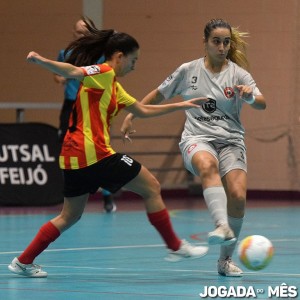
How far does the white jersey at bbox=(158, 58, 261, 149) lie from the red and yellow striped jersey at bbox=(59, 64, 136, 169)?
2.36 feet

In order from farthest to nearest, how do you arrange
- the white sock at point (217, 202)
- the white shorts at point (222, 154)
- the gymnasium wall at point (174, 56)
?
the gymnasium wall at point (174, 56)
the white shorts at point (222, 154)
the white sock at point (217, 202)

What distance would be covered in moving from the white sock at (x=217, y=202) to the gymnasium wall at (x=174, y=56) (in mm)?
8377

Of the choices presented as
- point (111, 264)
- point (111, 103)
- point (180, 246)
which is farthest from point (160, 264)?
point (111, 103)

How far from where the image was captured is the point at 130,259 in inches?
344

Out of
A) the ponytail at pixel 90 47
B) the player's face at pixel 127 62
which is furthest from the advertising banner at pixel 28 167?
the player's face at pixel 127 62

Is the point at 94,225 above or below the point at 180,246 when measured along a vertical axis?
below

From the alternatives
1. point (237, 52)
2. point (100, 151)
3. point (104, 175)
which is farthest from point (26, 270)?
point (237, 52)

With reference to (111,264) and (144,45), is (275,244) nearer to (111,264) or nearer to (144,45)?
(111,264)

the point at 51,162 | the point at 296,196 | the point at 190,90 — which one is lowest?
the point at 296,196

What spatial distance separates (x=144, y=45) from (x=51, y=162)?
311 centimetres

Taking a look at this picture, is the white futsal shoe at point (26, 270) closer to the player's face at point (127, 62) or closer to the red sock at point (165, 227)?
the red sock at point (165, 227)

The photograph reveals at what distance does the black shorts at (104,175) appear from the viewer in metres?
7.33

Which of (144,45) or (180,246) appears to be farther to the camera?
(144,45)

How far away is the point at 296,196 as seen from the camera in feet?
51.6
